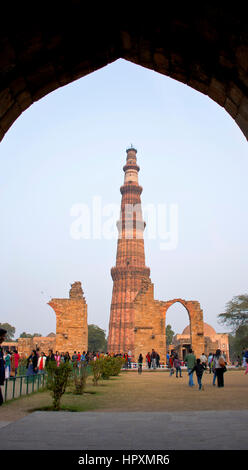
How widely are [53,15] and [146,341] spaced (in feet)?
79.3

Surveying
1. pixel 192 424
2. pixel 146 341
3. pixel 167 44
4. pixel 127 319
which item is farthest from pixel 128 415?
pixel 127 319

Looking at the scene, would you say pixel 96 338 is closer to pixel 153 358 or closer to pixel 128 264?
pixel 128 264

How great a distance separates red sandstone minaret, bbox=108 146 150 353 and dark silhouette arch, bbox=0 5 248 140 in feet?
138

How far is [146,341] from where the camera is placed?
26.0 metres

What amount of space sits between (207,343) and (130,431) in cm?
3690

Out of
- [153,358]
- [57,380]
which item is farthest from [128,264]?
[57,380]

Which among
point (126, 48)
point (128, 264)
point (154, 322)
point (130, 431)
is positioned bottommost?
point (130, 431)

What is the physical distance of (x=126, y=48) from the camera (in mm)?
4031

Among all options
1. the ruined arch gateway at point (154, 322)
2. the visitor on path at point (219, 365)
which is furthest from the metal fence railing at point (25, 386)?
the ruined arch gateway at point (154, 322)

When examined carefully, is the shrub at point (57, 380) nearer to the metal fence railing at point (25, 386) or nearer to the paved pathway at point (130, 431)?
the paved pathway at point (130, 431)

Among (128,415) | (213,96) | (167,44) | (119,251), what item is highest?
(119,251)

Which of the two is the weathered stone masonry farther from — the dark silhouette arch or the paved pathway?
the dark silhouette arch

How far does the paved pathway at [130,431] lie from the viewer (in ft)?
11.1
